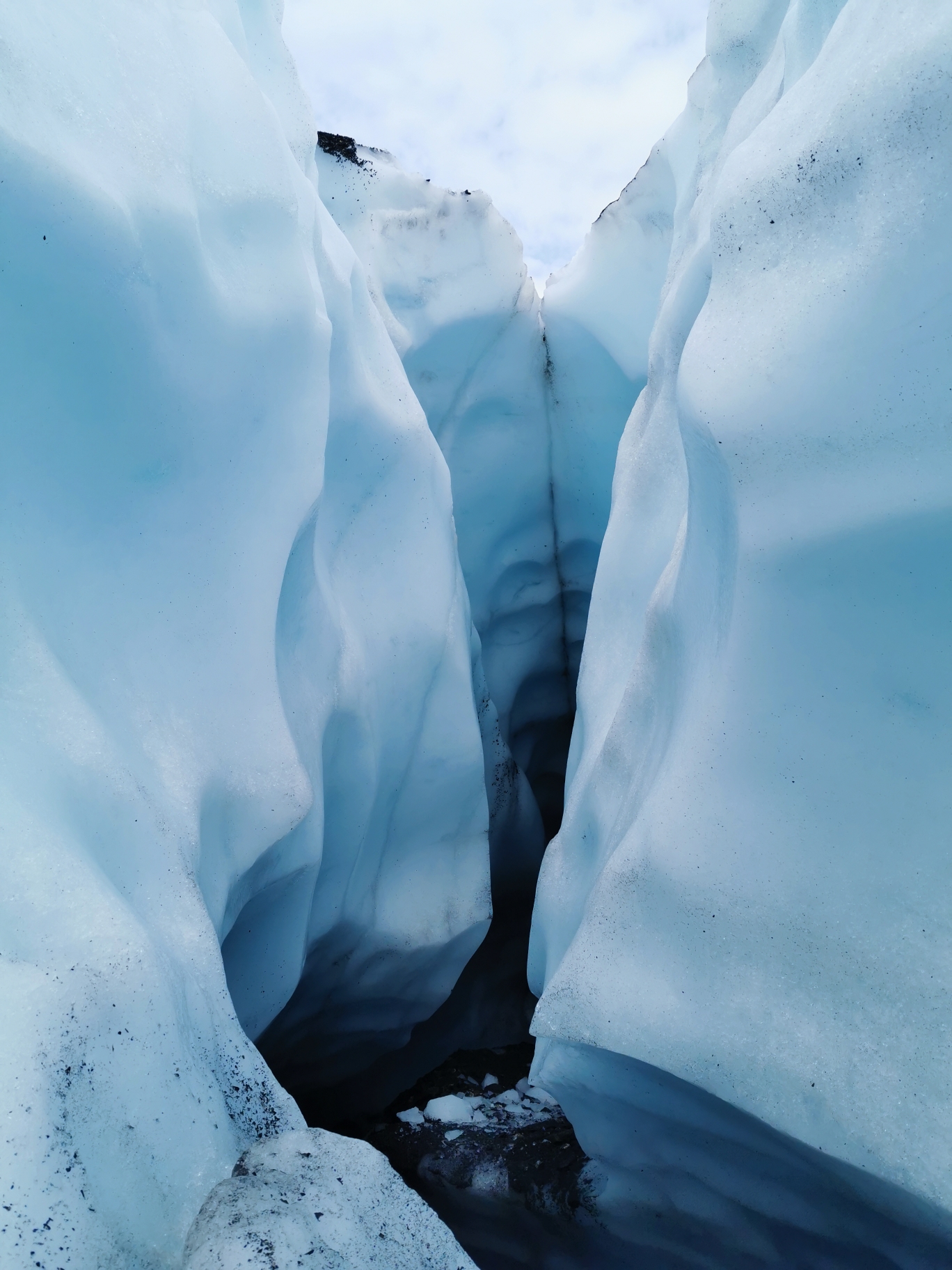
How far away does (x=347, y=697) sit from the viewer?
2027 millimetres

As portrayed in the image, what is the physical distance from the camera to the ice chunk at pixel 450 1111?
2445 millimetres

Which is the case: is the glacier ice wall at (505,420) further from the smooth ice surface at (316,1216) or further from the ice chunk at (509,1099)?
the smooth ice surface at (316,1216)

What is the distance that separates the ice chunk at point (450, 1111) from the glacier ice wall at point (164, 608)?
0.70 m

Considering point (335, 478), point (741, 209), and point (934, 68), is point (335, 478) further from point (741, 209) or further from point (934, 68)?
point (934, 68)

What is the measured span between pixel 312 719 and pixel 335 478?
0.66 metres

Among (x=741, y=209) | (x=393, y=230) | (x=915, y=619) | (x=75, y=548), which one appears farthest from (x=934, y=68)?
(x=393, y=230)

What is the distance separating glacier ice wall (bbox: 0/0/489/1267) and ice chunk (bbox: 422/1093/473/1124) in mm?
704

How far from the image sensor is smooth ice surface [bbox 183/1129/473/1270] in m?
0.84

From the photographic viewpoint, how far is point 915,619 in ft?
3.90

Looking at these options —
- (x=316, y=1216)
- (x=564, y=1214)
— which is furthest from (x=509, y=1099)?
(x=316, y=1216)

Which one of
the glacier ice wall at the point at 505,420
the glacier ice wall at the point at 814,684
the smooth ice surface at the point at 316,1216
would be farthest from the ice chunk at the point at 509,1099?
the smooth ice surface at the point at 316,1216

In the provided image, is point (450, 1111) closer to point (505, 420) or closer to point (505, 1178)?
point (505, 1178)

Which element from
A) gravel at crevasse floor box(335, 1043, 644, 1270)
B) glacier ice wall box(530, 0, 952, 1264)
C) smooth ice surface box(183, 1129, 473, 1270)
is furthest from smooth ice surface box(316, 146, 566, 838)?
smooth ice surface box(183, 1129, 473, 1270)

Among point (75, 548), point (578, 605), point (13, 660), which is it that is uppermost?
point (75, 548)
